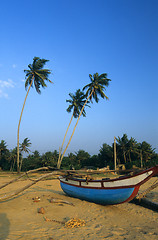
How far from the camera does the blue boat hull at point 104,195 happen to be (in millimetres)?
7512

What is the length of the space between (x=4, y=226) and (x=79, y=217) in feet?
9.22

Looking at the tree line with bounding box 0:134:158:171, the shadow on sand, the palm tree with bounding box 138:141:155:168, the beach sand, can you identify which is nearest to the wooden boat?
the beach sand

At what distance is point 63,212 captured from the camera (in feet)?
22.7

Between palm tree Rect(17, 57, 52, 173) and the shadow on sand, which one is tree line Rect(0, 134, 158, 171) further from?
the shadow on sand

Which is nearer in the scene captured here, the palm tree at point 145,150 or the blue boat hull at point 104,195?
the blue boat hull at point 104,195

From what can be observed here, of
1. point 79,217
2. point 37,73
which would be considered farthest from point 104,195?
point 37,73

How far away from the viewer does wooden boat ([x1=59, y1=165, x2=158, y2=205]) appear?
24.2ft

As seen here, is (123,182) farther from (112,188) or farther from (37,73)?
Answer: (37,73)

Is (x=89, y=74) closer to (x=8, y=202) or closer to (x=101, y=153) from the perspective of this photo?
(x=101, y=153)

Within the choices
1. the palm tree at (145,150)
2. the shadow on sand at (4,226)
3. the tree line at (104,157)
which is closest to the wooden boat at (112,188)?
the shadow on sand at (4,226)

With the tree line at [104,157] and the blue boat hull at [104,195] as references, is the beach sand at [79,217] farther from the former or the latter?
the tree line at [104,157]

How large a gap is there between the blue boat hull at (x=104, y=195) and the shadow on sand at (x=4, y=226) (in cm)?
401

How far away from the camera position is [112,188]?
770 cm

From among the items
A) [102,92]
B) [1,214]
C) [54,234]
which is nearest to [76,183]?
[1,214]
